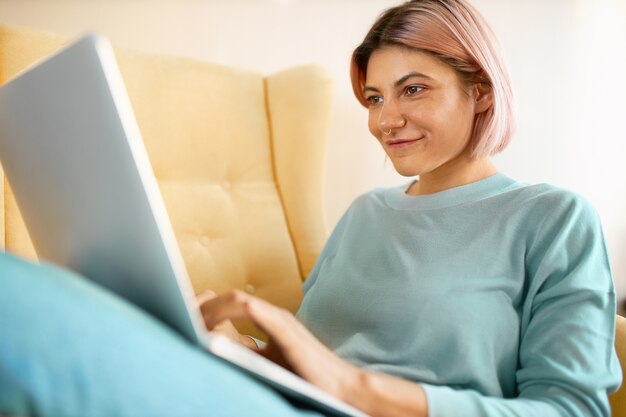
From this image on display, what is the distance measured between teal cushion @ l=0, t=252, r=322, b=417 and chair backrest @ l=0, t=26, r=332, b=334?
709mm

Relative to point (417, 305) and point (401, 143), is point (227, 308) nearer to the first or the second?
point (417, 305)

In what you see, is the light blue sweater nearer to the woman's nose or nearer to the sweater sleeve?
the sweater sleeve

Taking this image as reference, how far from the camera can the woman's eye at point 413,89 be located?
850mm

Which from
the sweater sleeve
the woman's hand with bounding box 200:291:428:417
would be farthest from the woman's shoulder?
the woman's hand with bounding box 200:291:428:417

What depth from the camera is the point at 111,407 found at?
1.12 ft

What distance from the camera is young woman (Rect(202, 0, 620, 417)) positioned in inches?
22.5

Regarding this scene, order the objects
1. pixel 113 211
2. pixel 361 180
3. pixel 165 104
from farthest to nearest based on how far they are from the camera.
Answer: pixel 361 180 < pixel 165 104 < pixel 113 211

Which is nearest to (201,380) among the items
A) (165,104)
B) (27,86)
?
(27,86)

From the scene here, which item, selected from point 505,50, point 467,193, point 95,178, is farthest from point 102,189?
point 505,50

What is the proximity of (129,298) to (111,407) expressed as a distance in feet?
0.58

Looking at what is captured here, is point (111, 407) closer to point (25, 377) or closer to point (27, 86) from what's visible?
point (25, 377)

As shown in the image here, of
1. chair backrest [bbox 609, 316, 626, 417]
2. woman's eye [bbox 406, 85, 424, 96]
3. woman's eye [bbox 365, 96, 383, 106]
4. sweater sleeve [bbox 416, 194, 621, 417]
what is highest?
woman's eye [bbox 406, 85, 424, 96]

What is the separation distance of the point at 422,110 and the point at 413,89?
0.05 meters

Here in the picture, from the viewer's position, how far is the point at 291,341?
0.48m
